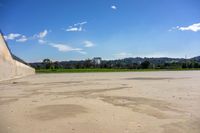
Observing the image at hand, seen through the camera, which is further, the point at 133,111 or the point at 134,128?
the point at 133,111

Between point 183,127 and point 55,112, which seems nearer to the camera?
point 183,127

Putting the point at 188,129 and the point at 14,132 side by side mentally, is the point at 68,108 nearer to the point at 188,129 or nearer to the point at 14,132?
the point at 14,132

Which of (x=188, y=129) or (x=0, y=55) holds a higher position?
(x=0, y=55)

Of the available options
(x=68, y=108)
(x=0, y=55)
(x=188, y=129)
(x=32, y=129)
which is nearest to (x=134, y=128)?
(x=188, y=129)

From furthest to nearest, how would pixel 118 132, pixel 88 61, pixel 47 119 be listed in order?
1. pixel 88 61
2. pixel 47 119
3. pixel 118 132

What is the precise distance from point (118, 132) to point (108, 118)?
170cm

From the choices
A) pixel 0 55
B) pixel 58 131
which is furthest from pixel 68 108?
pixel 0 55

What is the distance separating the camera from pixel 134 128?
664 centimetres

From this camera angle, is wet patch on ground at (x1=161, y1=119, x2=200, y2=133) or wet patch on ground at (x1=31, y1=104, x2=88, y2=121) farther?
wet patch on ground at (x1=31, y1=104, x2=88, y2=121)

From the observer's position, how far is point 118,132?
6289 mm

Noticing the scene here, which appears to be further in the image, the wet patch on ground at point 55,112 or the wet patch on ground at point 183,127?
the wet patch on ground at point 55,112

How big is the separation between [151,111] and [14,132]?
4582 millimetres

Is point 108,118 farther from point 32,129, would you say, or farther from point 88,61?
point 88,61

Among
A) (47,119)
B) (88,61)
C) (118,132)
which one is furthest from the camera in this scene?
(88,61)
